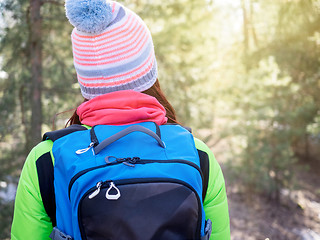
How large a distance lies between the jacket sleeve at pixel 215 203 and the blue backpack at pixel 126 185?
7cm

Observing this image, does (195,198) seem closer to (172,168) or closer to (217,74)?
(172,168)

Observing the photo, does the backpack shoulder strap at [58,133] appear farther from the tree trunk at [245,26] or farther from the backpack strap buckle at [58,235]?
the tree trunk at [245,26]

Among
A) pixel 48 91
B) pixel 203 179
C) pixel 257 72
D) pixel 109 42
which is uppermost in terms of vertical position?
pixel 109 42

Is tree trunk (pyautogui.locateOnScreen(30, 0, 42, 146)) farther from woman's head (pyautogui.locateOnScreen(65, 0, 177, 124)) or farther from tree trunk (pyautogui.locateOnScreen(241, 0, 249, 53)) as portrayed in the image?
tree trunk (pyautogui.locateOnScreen(241, 0, 249, 53))

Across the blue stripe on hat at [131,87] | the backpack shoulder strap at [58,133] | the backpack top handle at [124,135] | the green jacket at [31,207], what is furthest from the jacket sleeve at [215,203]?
the green jacket at [31,207]

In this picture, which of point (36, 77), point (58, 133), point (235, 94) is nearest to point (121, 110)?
point (58, 133)

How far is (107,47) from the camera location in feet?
4.35

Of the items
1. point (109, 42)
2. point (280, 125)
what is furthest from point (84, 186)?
point (280, 125)

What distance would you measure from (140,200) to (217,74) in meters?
12.4

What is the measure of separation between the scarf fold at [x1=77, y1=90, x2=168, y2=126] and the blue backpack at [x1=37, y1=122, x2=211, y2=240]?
0.17 feet

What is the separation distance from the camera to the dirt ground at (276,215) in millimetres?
7988

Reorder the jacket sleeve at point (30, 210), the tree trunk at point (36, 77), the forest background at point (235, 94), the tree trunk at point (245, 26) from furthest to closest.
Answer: the tree trunk at point (245, 26), the forest background at point (235, 94), the tree trunk at point (36, 77), the jacket sleeve at point (30, 210)

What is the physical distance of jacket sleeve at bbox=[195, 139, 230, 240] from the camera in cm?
130

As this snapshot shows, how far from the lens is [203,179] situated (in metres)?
1.27
